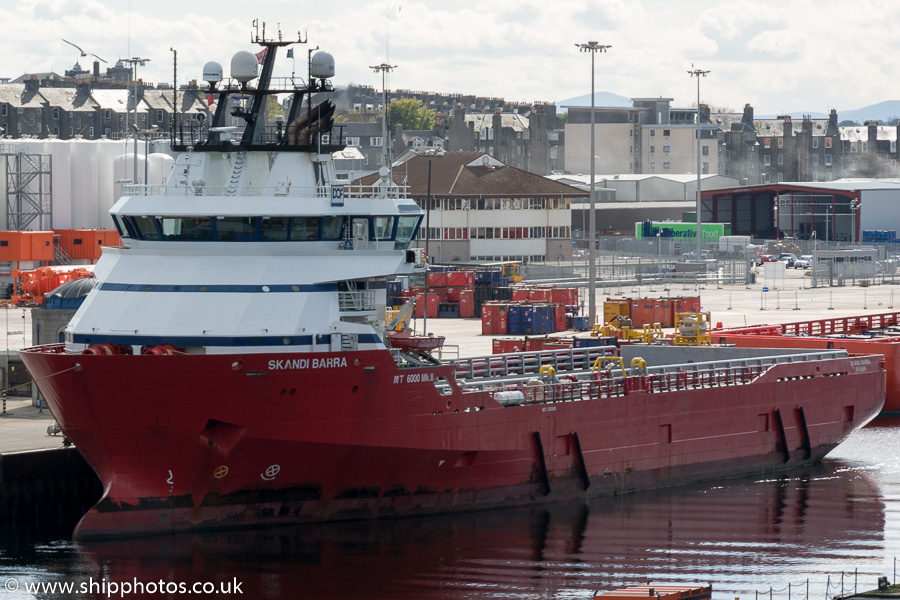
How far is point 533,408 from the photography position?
102 feet

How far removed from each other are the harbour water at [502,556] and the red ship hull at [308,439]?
53cm

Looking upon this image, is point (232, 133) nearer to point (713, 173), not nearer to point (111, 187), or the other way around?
point (111, 187)

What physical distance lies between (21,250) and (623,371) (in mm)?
52768

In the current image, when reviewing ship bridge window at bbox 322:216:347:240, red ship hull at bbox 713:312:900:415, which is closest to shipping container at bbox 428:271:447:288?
red ship hull at bbox 713:312:900:415

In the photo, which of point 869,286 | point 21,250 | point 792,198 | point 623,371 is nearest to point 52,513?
point 623,371

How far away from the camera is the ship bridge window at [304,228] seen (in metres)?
28.7

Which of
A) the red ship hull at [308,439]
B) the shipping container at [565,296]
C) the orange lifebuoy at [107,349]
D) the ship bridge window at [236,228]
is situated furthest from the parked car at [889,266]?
the orange lifebuoy at [107,349]

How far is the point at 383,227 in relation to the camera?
1174 inches

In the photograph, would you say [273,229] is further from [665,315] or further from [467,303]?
[467,303]

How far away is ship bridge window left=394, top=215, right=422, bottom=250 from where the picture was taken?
30.2 meters

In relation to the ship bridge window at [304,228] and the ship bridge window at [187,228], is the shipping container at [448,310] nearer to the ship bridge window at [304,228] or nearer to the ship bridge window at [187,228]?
the ship bridge window at [304,228]

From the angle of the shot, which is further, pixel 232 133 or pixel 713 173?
pixel 713 173

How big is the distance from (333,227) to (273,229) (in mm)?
1261
